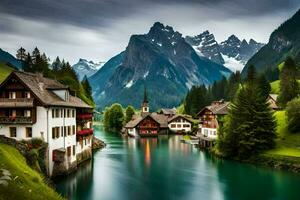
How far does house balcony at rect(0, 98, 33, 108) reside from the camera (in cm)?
5319

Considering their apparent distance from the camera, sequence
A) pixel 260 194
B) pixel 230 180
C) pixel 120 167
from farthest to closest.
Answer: pixel 120 167 < pixel 230 180 < pixel 260 194

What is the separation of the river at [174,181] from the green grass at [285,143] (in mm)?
7493

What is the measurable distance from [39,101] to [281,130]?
58.2 m

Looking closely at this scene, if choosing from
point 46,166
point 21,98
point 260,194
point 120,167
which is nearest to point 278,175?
point 260,194

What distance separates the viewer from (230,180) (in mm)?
61250

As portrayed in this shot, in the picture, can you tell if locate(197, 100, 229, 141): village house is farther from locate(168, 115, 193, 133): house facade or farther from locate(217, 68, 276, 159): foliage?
locate(168, 115, 193, 133): house facade

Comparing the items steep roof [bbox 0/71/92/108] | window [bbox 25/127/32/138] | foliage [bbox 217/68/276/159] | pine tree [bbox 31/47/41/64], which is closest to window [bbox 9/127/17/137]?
Answer: window [bbox 25/127/32/138]

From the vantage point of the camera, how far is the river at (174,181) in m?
50.2

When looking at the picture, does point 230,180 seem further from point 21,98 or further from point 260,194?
point 21,98

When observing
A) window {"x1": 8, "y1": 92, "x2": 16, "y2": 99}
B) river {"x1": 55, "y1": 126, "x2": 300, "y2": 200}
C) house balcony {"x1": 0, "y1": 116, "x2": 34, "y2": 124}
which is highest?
window {"x1": 8, "y1": 92, "x2": 16, "y2": 99}

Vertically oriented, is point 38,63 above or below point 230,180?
above

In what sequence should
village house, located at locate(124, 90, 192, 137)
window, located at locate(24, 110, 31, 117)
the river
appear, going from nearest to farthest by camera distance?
the river, window, located at locate(24, 110, 31, 117), village house, located at locate(124, 90, 192, 137)

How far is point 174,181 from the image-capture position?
59.7 meters

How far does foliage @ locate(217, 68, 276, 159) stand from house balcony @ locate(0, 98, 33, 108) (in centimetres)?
4414
